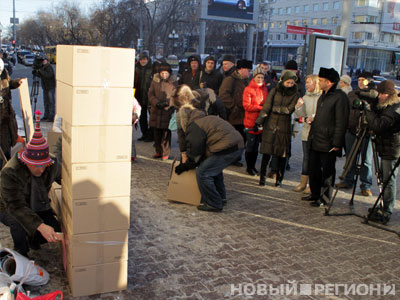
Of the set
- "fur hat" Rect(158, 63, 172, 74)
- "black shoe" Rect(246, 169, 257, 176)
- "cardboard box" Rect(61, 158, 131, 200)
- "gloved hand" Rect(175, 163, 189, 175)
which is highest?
"fur hat" Rect(158, 63, 172, 74)

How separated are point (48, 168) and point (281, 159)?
13.4ft

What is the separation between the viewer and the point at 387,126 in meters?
5.00

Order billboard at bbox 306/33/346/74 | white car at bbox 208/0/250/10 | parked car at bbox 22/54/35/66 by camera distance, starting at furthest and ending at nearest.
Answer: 1. white car at bbox 208/0/250/10
2. parked car at bbox 22/54/35/66
3. billboard at bbox 306/33/346/74

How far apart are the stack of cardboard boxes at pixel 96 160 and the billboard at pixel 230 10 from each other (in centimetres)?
5364

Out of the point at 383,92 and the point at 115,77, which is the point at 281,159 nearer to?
the point at 383,92

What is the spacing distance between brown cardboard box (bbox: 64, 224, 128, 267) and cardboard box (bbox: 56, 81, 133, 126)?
92cm

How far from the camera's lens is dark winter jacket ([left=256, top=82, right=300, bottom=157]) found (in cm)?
644

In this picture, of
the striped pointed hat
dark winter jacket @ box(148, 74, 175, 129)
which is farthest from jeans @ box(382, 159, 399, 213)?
the striped pointed hat

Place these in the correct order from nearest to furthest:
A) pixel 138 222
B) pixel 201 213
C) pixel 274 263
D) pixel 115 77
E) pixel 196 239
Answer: pixel 115 77
pixel 274 263
pixel 196 239
pixel 138 222
pixel 201 213

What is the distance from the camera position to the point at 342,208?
6.04 metres

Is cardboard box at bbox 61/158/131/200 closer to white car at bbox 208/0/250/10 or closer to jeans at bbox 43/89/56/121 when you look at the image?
jeans at bbox 43/89/56/121

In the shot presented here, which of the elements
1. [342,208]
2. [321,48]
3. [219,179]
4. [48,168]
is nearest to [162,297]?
[48,168]

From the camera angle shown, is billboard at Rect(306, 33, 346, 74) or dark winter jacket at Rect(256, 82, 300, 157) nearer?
dark winter jacket at Rect(256, 82, 300, 157)

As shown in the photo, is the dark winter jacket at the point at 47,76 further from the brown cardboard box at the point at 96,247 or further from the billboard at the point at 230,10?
the billboard at the point at 230,10
